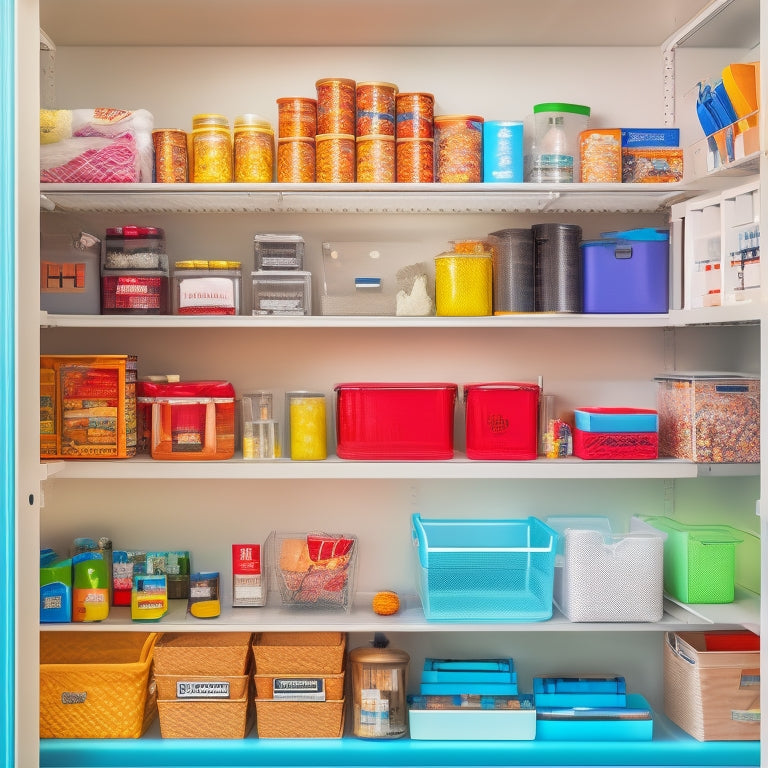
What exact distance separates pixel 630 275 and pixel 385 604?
1.41 m

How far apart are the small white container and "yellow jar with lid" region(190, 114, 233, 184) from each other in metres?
1.05

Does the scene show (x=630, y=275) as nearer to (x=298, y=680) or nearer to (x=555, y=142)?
(x=555, y=142)

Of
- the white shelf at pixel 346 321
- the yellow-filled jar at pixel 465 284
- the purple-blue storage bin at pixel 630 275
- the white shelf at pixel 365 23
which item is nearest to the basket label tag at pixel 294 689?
the white shelf at pixel 346 321

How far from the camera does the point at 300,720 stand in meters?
2.81

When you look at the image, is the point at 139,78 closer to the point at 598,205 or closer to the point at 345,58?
the point at 345,58

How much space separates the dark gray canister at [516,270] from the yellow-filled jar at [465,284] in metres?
0.07

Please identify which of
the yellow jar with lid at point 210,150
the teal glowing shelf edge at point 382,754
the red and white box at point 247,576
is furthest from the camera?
the red and white box at point 247,576

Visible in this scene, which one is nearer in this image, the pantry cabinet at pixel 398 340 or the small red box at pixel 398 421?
the small red box at pixel 398 421

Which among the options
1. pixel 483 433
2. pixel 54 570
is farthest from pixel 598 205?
pixel 54 570

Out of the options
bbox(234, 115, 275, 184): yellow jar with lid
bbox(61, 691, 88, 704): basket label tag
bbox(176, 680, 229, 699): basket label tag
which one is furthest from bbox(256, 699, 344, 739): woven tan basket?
bbox(234, 115, 275, 184): yellow jar with lid

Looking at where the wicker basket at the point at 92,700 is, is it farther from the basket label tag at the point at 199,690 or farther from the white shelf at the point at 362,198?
the white shelf at the point at 362,198

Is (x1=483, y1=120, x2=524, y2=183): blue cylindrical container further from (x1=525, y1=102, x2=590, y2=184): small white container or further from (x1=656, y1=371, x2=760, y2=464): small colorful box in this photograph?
(x1=656, y1=371, x2=760, y2=464): small colorful box

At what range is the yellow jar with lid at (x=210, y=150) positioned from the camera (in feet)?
9.34

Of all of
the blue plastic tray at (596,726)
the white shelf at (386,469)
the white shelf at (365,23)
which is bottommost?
the blue plastic tray at (596,726)
